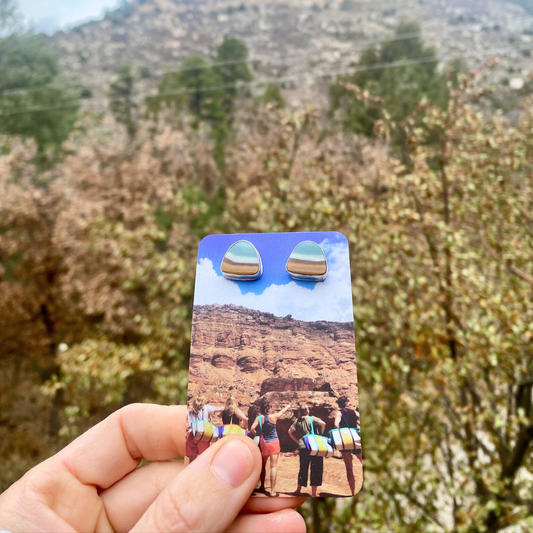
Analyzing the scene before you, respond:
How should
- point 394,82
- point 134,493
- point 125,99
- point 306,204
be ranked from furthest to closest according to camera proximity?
point 125,99
point 394,82
point 306,204
point 134,493

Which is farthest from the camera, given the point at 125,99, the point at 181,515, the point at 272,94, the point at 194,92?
the point at 125,99

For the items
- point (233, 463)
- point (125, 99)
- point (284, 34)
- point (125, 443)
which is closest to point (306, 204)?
point (125, 443)

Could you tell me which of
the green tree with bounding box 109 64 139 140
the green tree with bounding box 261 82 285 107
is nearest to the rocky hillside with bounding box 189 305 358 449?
the green tree with bounding box 261 82 285 107

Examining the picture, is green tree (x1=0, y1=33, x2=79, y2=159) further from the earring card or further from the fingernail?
the fingernail

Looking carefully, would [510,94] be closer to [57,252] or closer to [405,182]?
[405,182]

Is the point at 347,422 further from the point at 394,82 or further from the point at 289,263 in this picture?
the point at 394,82

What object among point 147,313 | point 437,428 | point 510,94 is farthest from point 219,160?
point 437,428
